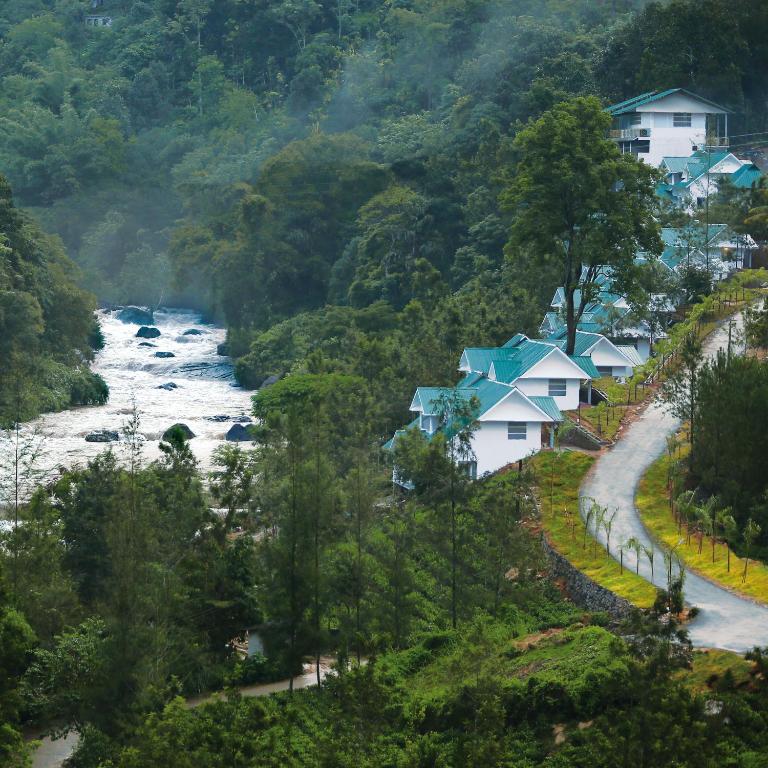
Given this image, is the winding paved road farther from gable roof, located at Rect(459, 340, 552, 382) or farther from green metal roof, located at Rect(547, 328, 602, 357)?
gable roof, located at Rect(459, 340, 552, 382)

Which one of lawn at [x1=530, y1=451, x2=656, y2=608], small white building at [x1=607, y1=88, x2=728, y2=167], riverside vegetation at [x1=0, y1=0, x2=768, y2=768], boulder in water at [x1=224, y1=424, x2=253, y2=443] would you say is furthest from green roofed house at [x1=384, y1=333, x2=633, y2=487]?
small white building at [x1=607, y1=88, x2=728, y2=167]

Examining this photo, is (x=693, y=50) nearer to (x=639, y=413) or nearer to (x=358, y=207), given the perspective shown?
(x=358, y=207)

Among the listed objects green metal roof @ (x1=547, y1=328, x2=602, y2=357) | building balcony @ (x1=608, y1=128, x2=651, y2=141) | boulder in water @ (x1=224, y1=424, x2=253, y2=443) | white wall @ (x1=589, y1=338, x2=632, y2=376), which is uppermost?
building balcony @ (x1=608, y1=128, x2=651, y2=141)

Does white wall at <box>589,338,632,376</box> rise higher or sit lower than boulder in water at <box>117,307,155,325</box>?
higher

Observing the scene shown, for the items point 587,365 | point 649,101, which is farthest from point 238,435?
point 649,101

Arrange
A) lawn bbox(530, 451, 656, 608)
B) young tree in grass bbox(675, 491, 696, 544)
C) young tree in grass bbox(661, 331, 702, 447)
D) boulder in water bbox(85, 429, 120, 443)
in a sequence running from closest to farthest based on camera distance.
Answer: lawn bbox(530, 451, 656, 608) < young tree in grass bbox(675, 491, 696, 544) < young tree in grass bbox(661, 331, 702, 447) < boulder in water bbox(85, 429, 120, 443)

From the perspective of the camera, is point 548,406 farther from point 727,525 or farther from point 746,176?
point 746,176

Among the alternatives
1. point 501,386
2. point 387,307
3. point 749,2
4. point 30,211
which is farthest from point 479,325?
point 30,211
